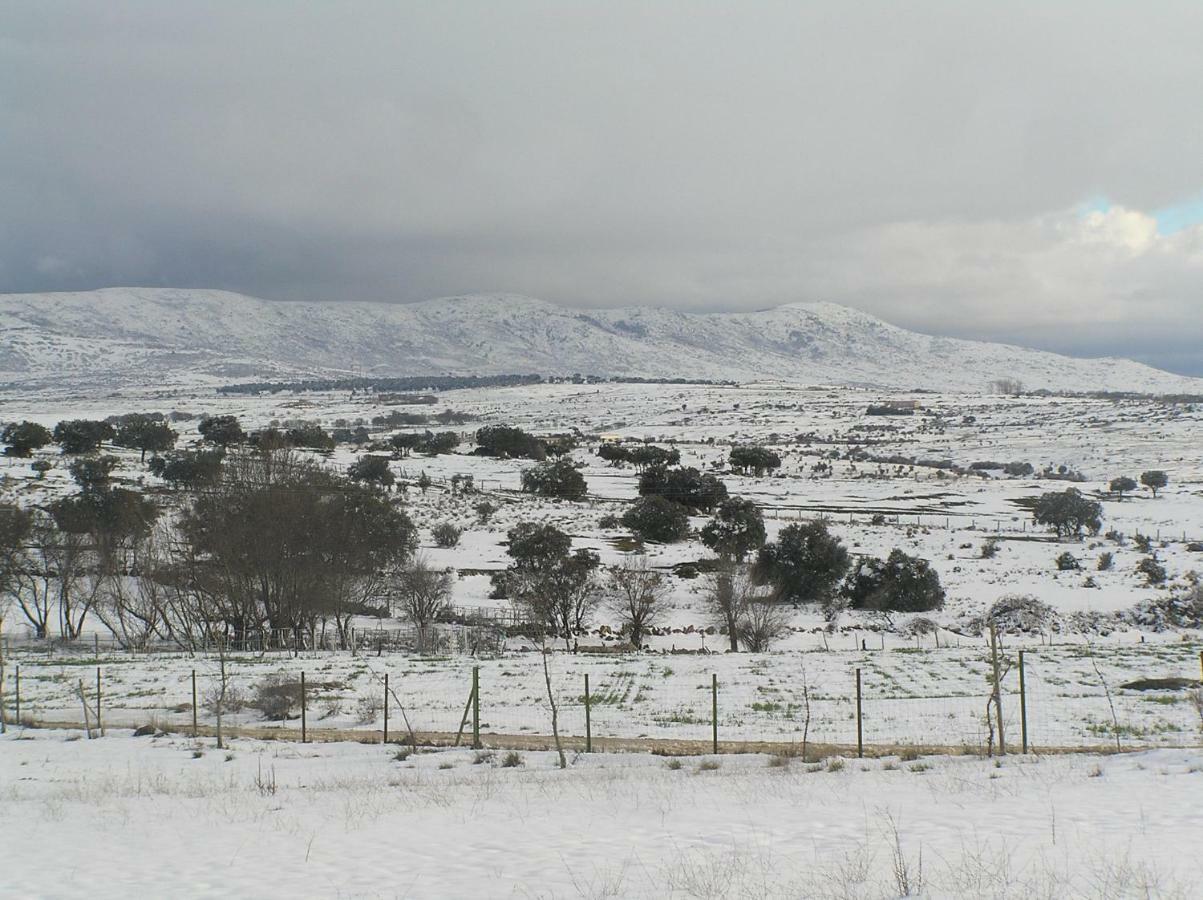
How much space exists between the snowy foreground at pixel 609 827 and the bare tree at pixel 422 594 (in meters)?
25.6

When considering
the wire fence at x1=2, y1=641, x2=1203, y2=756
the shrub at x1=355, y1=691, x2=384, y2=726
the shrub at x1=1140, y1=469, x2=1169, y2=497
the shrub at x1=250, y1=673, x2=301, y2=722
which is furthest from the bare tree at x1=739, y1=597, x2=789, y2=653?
the shrub at x1=1140, y1=469, x2=1169, y2=497

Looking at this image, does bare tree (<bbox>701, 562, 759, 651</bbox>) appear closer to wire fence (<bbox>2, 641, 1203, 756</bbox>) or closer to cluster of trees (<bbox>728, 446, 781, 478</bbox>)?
wire fence (<bbox>2, 641, 1203, 756</bbox>)

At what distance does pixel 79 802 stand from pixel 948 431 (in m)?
177

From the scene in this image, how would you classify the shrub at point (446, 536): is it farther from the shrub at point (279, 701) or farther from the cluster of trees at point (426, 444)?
the cluster of trees at point (426, 444)

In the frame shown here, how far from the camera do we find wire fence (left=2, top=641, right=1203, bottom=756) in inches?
811

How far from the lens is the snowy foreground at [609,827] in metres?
10.3

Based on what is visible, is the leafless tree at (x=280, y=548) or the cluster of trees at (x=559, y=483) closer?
the leafless tree at (x=280, y=548)

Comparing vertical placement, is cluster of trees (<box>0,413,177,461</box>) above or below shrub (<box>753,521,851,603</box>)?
above

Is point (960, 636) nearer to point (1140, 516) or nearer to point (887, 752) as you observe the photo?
point (887, 752)

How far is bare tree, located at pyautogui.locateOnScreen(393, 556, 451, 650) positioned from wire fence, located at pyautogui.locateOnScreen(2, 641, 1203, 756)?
8.19 m

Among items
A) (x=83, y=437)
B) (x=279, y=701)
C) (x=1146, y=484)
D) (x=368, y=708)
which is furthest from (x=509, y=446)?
(x=368, y=708)

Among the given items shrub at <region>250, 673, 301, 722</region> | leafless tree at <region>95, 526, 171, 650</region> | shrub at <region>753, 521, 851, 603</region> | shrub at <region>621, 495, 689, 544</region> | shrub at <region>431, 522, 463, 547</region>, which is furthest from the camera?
shrub at <region>621, 495, 689, 544</region>

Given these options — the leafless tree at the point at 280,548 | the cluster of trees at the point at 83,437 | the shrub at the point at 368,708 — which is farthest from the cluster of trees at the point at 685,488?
the cluster of trees at the point at 83,437

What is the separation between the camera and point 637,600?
1768 inches
